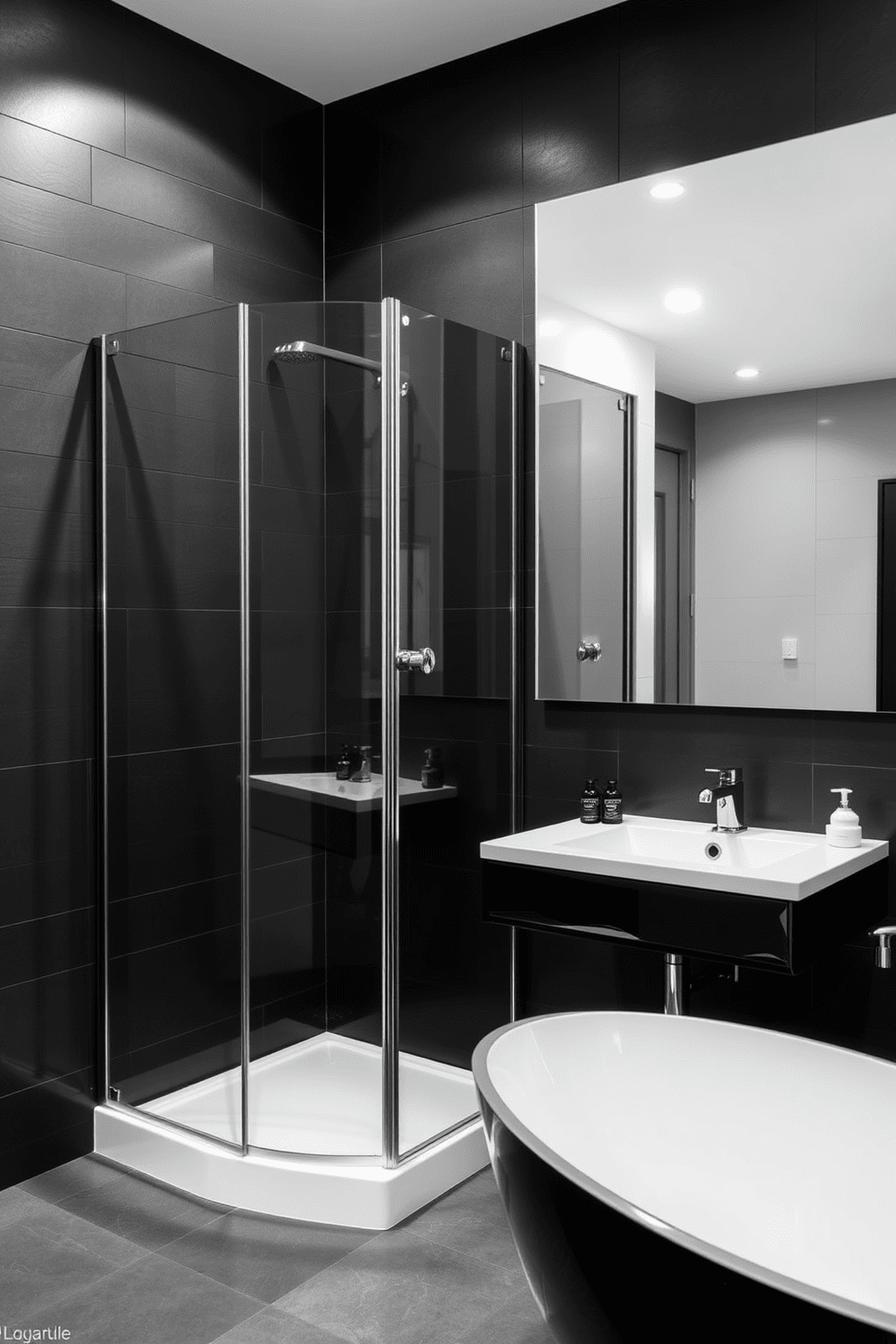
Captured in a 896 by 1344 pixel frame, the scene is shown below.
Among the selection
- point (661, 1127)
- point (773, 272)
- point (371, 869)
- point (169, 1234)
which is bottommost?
point (169, 1234)

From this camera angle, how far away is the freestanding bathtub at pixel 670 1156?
5.07 ft

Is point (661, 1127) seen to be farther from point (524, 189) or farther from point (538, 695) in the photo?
point (524, 189)

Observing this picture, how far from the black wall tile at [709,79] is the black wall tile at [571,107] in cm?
4

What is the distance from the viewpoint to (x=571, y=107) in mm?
3002

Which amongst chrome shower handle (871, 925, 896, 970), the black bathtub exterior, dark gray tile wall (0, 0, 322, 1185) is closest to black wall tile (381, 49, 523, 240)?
dark gray tile wall (0, 0, 322, 1185)

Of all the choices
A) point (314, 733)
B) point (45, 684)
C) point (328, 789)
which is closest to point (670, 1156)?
point (328, 789)

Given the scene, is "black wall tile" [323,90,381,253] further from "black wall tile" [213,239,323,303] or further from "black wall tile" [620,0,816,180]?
"black wall tile" [620,0,816,180]

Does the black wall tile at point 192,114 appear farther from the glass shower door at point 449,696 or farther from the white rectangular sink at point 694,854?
the white rectangular sink at point 694,854

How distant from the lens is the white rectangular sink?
7.32 ft

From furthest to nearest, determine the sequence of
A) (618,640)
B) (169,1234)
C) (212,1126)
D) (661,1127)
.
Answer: (618,640) < (212,1126) < (169,1234) < (661,1127)

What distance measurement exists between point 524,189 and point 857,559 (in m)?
1.42

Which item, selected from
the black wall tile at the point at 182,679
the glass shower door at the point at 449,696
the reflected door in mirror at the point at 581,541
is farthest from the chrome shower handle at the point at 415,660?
the reflected door in mirror at the point at 581,541

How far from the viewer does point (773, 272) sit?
2641 mm

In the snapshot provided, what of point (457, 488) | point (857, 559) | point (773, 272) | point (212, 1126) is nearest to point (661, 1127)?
point (212, 1126)
